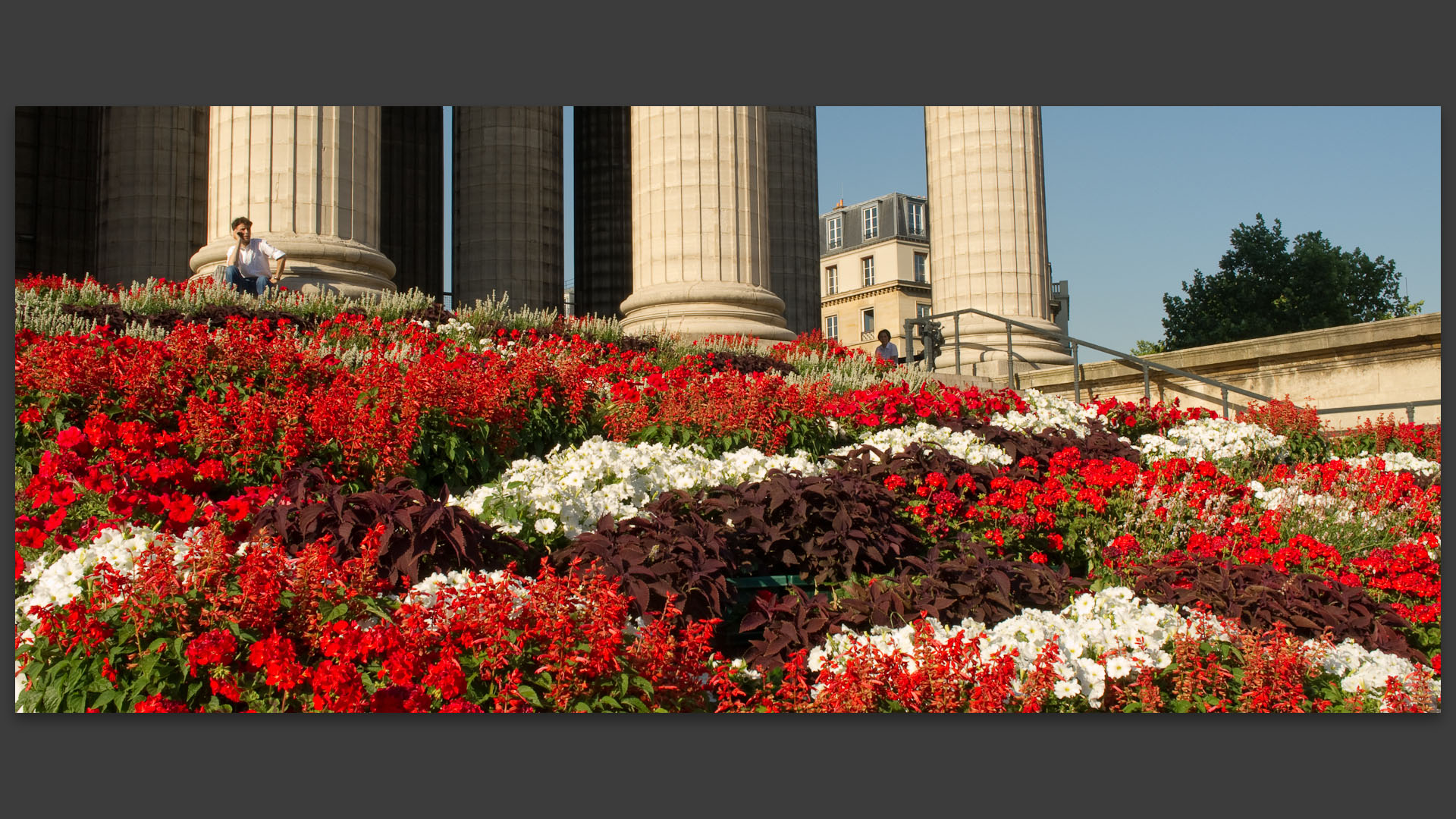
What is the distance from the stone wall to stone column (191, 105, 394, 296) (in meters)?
8.93

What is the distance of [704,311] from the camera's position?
48.0ft

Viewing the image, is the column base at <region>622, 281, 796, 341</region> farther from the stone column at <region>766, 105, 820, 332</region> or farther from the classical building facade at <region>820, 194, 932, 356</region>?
the classical building facade at <region>820, 194, 932, 356</region>

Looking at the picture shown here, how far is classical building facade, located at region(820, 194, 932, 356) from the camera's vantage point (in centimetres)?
7962

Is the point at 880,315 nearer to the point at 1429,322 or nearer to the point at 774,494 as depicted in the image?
the point at 1429,322

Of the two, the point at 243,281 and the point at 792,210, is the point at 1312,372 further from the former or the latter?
the point at 792,210

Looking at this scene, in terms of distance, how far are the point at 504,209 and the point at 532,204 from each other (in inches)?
22.9

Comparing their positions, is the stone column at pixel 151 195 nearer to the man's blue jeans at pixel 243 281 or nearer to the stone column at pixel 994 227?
the man's blue jeans at pixel 243 281

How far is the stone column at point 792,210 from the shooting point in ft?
80.0

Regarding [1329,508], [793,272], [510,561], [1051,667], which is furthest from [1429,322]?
[793,272]

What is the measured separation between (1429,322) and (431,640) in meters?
11.0

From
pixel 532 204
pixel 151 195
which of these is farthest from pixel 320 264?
pixel 532 204

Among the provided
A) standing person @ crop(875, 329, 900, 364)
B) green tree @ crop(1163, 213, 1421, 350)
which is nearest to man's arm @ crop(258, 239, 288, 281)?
standing person @ crop(875, 329, 900, 364)

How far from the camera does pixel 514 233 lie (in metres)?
22.2

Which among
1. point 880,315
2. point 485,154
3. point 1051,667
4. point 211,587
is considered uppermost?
point 880,315
